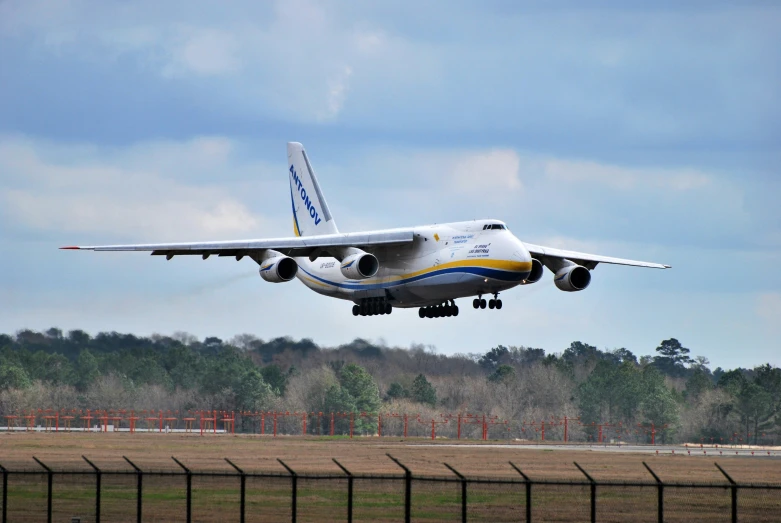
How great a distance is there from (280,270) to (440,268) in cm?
650

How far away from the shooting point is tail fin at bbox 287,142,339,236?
62.3 metres

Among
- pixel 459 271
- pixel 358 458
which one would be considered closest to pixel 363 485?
pixel 358 458

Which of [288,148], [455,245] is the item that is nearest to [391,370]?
[288,148]

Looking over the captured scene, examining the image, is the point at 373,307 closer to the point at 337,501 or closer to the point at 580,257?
the point at 580,257

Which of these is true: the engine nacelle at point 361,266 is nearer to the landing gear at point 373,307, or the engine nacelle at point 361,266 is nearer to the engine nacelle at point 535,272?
the landing gear at point 373,307

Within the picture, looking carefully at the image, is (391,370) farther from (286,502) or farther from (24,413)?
(286,502)

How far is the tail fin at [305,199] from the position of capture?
62.3 meters

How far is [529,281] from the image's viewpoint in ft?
172

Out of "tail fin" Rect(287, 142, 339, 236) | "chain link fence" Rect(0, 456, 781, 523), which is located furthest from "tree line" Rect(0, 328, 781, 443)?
"chain link fence" Rect(0, 456, 781, 523)

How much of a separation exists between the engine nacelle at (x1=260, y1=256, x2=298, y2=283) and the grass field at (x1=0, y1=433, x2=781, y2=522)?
6.40 meters

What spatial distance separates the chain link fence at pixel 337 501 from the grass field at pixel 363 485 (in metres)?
0.04

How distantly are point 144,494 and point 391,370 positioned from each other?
44.0 m

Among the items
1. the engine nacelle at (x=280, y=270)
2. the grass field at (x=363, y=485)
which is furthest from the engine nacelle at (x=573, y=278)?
the engine nacelle at (x=280, y=270)

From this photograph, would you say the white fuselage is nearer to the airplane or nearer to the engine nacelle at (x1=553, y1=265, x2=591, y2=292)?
the airplane
